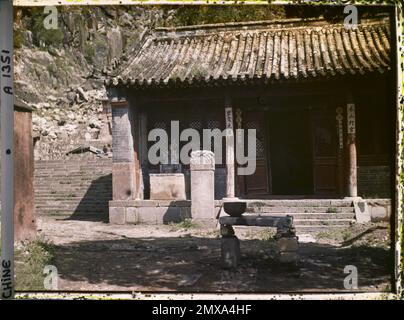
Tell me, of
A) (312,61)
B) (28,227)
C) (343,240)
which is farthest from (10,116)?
(312,61)

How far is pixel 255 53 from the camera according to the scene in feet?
37.8

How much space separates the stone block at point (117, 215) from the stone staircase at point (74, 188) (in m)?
1.06

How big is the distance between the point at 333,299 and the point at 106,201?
35.1 feet

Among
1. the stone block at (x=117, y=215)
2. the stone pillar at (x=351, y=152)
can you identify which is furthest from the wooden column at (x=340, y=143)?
the stone block at (x=117, y=215)

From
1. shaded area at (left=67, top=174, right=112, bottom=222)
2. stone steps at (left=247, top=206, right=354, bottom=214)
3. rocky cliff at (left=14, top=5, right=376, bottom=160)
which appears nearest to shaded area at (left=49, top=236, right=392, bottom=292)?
stone steps at (left=247, top=206, right=354, bottom=214)

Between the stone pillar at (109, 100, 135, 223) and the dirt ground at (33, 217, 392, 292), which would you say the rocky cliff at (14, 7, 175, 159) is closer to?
the stone pillar at (109, 100, 135, 223)

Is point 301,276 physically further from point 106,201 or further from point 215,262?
point 106,201

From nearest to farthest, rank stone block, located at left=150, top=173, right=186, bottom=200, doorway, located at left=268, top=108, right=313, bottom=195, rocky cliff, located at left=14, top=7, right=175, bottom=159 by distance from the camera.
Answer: stone block, located at left=150, top=173, right=186, bottom=200 → doorway, located at left=268, top=108, right=313, bottom=195 → rocky cliff, located at left=14, top=7, right=175, bottom=159

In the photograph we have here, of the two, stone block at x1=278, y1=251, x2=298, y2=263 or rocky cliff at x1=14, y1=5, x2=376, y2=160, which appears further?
rocky cliff at x1=14, y1=5, x2=376, y2=160

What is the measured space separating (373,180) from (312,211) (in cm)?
243

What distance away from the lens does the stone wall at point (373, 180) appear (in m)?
10.8

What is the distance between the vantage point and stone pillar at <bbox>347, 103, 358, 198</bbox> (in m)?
10.1

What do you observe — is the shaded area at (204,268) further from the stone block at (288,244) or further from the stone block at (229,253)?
the stone block at (288,244)

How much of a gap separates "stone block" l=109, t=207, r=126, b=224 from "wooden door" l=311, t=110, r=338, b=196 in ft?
17.9
